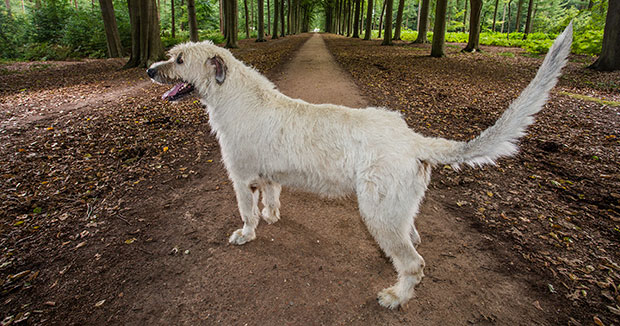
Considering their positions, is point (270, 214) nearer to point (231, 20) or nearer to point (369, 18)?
point (231, 20)

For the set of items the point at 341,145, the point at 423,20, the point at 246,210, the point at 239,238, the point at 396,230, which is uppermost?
the point at 423,20

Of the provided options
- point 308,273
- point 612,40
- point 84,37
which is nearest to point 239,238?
point 308,273

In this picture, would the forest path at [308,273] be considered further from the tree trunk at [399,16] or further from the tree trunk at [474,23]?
the tree trunk at [399,16]

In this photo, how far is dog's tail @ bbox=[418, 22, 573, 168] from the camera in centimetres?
202

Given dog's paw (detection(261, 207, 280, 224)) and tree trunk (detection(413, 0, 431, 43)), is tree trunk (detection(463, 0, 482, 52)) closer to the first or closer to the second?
tree trunk (detection(413, 0, 431, 43))

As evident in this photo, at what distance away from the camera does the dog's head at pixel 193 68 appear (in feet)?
10.9

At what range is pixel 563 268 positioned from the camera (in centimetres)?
332

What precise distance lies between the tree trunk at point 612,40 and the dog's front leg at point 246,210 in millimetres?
16792

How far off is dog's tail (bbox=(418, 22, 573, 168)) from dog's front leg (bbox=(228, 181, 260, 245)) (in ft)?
7.22

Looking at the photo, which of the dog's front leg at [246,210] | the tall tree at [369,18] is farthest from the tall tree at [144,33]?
the tall tree at [369,18]

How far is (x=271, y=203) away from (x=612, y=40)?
1669 cm

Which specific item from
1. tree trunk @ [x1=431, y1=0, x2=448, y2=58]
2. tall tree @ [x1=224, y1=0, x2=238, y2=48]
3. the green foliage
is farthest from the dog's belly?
tall tree @ [x1=224, y1=0, x2=238, y2=48]

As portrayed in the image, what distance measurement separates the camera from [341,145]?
2.76 metres

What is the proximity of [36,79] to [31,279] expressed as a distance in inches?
545
